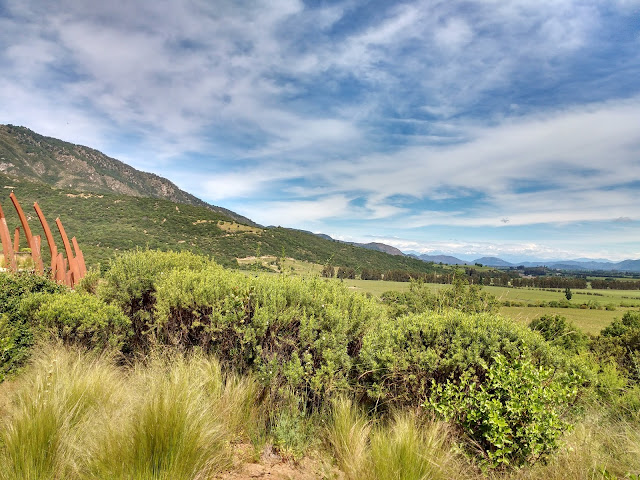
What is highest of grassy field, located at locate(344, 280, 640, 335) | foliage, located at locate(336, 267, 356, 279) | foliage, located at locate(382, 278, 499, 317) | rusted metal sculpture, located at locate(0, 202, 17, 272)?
rusted metal sculpture, located at locate(0, 202, 17, 272)

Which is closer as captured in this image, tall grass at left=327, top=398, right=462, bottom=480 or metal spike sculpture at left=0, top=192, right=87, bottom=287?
tall grass at left=327, top=398, right=462, bottom=480

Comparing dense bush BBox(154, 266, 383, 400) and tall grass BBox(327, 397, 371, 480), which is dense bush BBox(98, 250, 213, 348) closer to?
dense bush BBox(154, 266, 383, 400)

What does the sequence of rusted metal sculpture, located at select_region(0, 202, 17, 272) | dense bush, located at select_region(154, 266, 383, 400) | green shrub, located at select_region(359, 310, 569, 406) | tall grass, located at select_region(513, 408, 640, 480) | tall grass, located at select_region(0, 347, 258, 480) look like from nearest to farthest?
tall grass, located at select_region(0, 347, 258, 480)
tall grass, located at select_region(513, 408, 640, 480)
green shrub, located at select_region(359, 310, 569, 406)
dense bush, located at select_region(154, 266, 383, 400)
rusted metal sculpture, located at select_region(0, 202, 17, 272)

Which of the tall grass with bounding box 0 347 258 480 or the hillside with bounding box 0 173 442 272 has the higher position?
the hillside with bounding box 0 173 442 272

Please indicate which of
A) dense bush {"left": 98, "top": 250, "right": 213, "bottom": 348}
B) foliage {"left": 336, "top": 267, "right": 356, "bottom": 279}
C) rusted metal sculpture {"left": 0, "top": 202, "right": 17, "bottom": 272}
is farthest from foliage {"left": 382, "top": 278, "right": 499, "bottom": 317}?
rusted metal sculpture {"left": 0, "top": 202, "right": 17, "bottom": 272}

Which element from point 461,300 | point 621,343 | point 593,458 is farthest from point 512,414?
point 621,343

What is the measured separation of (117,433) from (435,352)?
11.0 ft

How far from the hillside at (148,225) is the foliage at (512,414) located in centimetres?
5458

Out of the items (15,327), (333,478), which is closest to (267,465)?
(333,478)

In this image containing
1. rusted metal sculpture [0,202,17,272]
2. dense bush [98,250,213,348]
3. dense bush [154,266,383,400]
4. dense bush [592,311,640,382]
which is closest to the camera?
dense bush [154,266,383,400]

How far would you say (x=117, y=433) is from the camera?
2.58 metres

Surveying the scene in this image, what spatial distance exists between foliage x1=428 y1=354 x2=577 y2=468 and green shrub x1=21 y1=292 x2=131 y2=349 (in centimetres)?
517

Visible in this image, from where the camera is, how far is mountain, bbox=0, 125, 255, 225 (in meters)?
149

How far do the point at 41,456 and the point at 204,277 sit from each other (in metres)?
2.92
